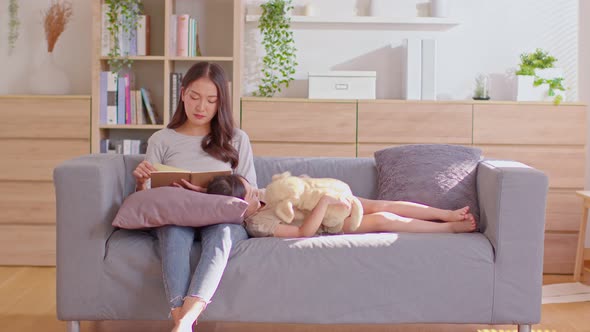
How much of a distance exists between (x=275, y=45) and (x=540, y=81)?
1539mm

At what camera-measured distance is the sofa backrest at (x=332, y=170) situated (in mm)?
3227

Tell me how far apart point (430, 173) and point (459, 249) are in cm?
48

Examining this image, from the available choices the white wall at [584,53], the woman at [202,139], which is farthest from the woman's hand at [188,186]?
the white wall at [584,53]

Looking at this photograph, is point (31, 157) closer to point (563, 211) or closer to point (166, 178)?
point (166, 178)

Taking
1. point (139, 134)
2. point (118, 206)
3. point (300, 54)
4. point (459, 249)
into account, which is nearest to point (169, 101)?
point (139, 134)

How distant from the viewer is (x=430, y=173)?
3.01 metres

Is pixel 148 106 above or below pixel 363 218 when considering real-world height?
above

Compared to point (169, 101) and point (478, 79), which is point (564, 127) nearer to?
point (478, 79)

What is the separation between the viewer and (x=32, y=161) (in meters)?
4.15

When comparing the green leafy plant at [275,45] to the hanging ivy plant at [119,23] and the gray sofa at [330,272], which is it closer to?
the hanging ivy plant at [119,23]

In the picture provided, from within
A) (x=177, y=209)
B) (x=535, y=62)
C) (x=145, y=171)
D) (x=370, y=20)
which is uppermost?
(x=370, y=20)

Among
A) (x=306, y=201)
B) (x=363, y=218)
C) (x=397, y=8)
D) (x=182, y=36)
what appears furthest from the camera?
(x=397, y=8)

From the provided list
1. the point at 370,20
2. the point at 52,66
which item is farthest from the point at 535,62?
the point at 52,66

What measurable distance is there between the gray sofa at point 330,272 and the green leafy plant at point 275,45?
189cm
